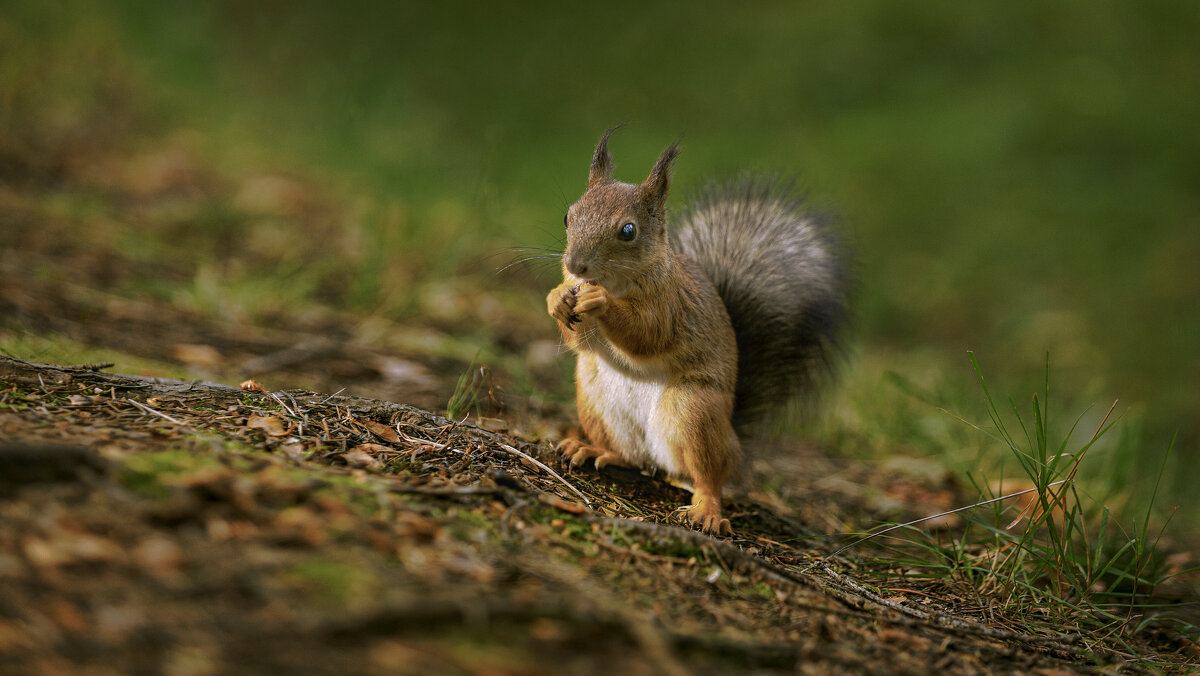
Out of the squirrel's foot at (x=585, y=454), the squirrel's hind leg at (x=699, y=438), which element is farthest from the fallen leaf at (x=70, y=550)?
the squirrel's hind leg at (x=699, y=438)

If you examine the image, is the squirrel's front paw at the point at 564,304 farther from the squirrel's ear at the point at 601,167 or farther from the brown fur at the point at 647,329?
the squirrel's ear at the point at 601,167

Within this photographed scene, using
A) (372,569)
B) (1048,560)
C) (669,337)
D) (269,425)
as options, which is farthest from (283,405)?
(1048,560)

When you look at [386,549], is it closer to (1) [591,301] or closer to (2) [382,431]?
(2) [382,431]

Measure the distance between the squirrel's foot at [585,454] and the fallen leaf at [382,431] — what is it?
1.64 ft

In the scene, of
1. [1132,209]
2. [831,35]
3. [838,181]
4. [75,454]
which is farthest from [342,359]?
[831,35]

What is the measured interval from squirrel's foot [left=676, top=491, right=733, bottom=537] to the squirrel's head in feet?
1.97

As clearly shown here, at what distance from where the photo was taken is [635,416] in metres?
2.36

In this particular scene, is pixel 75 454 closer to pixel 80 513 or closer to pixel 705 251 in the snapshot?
pixel 80 513

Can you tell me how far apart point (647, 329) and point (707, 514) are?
51cm

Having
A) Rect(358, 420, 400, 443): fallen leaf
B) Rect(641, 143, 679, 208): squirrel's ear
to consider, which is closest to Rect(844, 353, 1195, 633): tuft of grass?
Rect(641, 143, 679, 208): squirrel's ear

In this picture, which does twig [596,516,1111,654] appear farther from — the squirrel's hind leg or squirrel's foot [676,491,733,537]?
the squirrel's hind leg

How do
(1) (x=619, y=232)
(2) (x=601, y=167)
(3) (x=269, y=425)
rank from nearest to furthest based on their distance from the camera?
(3) (x=269, y=425), (1) (x=619, y=232), (2) (x=601, y=167)

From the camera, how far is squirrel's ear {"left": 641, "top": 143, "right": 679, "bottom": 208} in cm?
235

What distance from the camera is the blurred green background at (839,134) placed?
4625 millimetres
